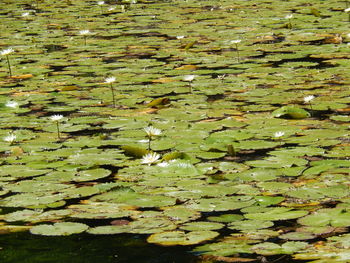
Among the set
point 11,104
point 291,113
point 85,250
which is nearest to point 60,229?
point 85,250

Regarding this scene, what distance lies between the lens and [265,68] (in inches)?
179

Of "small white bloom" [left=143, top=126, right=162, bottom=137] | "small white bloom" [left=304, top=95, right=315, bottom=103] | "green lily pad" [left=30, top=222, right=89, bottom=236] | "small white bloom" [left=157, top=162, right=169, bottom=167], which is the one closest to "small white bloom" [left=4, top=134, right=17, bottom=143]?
"small white bloom" [left=143, top=126, right=162, bottom=137]

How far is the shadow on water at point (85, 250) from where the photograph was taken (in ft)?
6.61

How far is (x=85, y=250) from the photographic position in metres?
2.09

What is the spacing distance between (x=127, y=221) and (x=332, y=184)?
736mm

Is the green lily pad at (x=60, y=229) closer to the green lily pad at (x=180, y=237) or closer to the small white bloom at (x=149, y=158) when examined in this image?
the green lily pad at (x=180, y=237)

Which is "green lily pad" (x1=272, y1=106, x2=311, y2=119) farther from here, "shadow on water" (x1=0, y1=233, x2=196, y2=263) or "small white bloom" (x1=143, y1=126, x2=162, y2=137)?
"shadow on water" (x1=0, y1=233, x2=196, y2=263)

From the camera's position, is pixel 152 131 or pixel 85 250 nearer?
pixel 85 250

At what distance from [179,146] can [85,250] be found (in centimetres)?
107

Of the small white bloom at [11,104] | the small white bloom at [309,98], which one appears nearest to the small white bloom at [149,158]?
the small white bloom at [309,98]

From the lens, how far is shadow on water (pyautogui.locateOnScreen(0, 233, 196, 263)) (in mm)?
2016

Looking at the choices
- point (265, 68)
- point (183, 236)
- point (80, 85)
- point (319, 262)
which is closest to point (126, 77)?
point (80, 85)

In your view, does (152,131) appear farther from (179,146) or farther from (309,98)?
(309,98)

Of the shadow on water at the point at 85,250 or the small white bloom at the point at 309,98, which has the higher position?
the shadow on water at the point at 85,250
